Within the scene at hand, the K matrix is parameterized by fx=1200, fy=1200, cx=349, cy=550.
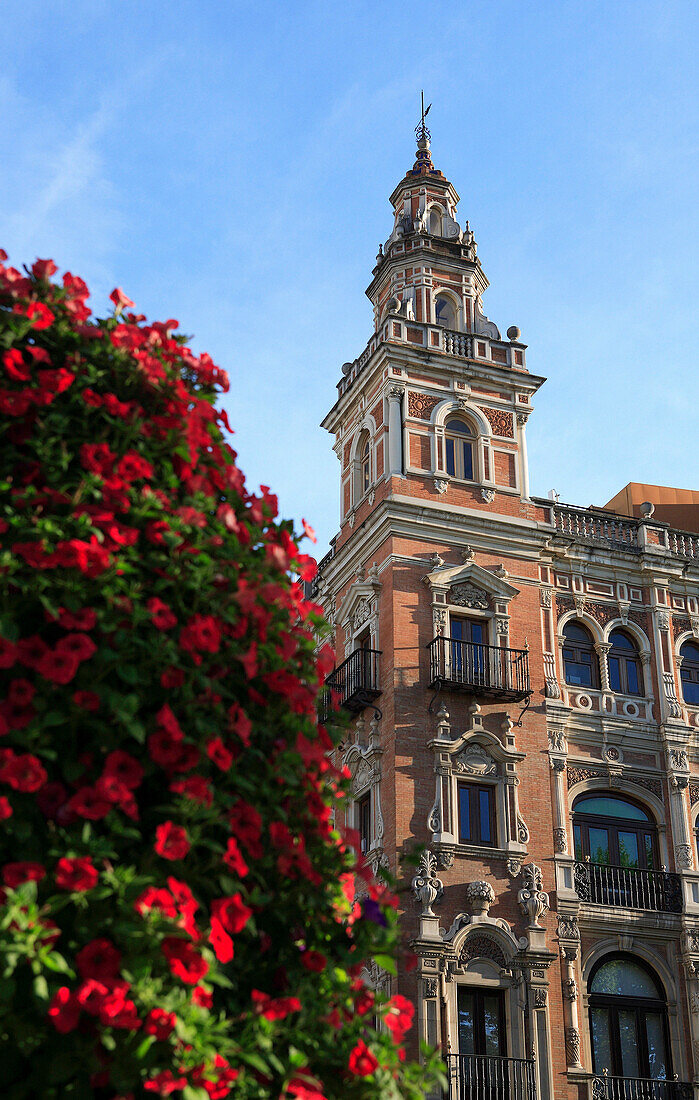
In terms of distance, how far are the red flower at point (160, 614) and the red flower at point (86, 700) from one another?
50cm

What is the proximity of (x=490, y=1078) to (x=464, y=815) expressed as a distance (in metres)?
4.64

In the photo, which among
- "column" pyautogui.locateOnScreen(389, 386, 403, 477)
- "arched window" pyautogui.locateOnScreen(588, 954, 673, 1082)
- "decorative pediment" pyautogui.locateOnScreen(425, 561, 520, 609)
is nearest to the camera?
"arched window" pyautogui.locateOnScreen(588, 954, 673, 1082)

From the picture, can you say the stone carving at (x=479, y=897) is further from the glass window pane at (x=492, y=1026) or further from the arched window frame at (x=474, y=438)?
the arched window frame at (x=474, y=438)

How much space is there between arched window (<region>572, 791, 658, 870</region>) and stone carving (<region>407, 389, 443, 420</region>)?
346 inches

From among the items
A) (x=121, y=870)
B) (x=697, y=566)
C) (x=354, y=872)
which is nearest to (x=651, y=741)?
(x=697, y=566)

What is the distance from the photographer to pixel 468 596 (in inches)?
982

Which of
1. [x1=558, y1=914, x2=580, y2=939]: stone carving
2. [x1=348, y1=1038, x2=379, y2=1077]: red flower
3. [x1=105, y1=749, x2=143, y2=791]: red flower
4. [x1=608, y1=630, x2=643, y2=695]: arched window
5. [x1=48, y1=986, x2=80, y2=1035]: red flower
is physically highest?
[x1=608, y1=630, x2=643, y2=695]: arched window

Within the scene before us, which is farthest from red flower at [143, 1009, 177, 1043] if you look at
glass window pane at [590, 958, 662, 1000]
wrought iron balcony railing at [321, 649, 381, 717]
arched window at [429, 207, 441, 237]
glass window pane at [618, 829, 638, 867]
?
arched window at [429, 207, 441, 237]

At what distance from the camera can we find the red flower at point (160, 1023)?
517 centimetres

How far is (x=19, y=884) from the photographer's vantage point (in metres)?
5.18

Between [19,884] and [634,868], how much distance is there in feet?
68.7

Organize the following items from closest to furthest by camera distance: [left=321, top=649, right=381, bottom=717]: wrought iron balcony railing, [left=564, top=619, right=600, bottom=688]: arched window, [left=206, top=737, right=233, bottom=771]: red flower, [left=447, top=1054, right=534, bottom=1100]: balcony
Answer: [left=206, top=737, right=233, bottom=771]: red flower → [left=447, top=1054, right=534, bottom=1100]: balcony → [left=321, top=649, right=381, bottom=717]: wrought iron balcony railing → [left=564, top=619, right=600, bottom=688]: arched window

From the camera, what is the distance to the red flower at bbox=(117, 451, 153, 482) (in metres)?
6.39

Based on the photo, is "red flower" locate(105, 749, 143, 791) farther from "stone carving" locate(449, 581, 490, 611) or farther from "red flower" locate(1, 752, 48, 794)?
"stone carving" locate(449, 581, 490, 611)
